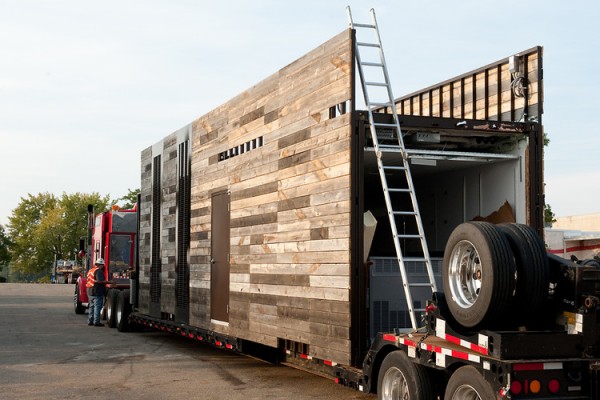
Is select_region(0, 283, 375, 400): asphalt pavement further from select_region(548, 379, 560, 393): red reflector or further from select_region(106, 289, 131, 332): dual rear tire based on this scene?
select_region(548, 379, 560, 393): red reflector

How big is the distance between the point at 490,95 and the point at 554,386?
4549 mm

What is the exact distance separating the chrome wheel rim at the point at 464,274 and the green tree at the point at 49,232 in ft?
277

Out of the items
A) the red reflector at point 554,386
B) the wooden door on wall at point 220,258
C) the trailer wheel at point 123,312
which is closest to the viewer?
the red reflector at point 554,386

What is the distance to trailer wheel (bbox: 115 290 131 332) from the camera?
59.8 ft

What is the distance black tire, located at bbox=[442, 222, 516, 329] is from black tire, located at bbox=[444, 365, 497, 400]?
0.37m

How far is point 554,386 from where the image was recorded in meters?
5.91

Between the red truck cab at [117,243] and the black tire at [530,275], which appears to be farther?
the red truck cab at [117,243]

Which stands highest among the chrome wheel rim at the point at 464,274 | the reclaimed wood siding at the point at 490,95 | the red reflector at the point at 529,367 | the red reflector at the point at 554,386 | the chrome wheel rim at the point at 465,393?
the reclaimed wood siding at the point at 490,95

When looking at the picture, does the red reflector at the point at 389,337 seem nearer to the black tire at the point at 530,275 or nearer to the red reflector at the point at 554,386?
the black tire at the point at 530,275

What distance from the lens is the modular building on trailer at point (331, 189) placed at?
831cm

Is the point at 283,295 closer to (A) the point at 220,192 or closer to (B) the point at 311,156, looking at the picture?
(B) the point at 311,156

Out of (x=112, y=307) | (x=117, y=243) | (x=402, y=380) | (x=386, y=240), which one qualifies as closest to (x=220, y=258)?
(x=386, y=240)

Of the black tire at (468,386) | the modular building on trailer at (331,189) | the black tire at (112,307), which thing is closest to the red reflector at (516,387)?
the black tire at (468,386)

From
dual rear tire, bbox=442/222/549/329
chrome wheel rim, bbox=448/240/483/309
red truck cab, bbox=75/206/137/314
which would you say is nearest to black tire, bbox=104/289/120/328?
red truck cab, bbox=75/206/137/314
